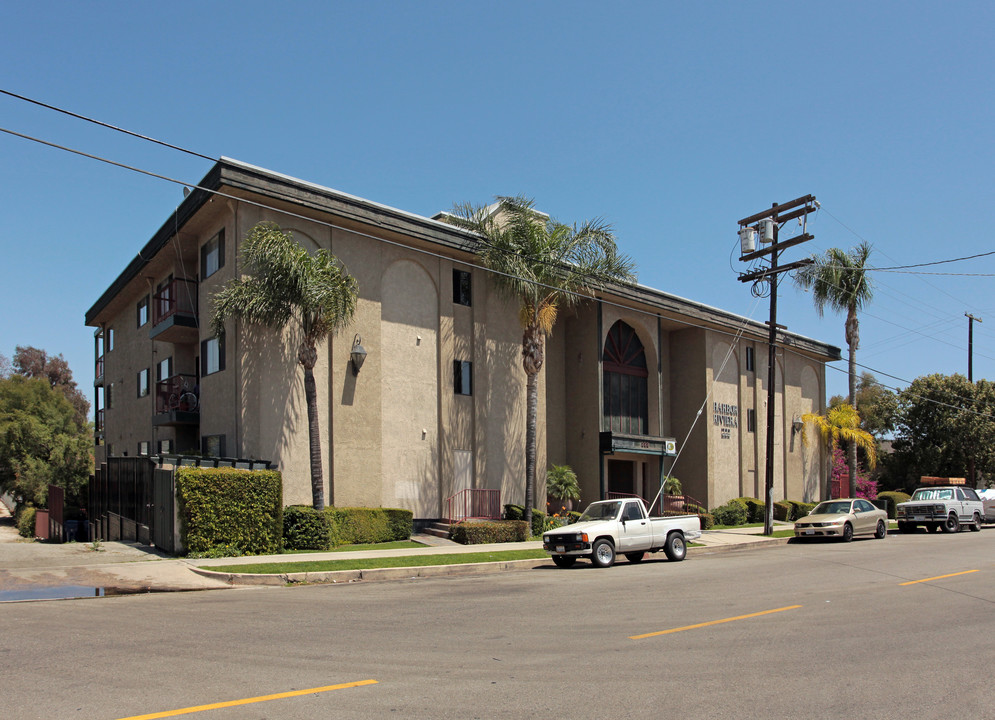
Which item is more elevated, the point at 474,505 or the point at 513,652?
the point at 513,652

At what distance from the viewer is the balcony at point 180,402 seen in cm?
2531

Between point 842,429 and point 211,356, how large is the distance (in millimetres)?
32337

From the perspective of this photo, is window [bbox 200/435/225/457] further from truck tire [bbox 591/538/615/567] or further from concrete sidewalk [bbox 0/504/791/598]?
truck tire [bbox 591/538/615/567]

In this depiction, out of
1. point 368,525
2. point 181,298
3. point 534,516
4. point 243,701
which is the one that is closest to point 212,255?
point 181,298

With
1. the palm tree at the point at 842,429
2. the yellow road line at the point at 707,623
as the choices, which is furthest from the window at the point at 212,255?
the palm tree at the point at 842,429

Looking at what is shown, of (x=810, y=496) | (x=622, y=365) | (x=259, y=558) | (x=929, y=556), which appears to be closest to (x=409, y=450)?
(x=259, y=558)

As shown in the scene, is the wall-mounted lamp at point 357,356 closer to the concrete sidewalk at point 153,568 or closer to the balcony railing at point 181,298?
the concrete sidewalk at point 153,568

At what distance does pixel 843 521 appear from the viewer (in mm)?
25438

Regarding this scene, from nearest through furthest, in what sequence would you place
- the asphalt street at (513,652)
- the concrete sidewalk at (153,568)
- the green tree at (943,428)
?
the asphalt street at (513,652), the concrete sidewalk at (153,568), the green tree at (943,428)

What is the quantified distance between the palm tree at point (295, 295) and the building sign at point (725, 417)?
20.9m

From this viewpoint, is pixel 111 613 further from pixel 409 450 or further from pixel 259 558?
pixel 409 450

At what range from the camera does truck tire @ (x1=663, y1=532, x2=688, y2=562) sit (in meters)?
20.1

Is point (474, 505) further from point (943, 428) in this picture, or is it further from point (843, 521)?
point (943, 428)

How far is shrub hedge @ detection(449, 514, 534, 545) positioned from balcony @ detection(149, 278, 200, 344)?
1073 centimetres
